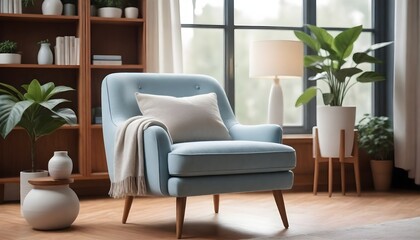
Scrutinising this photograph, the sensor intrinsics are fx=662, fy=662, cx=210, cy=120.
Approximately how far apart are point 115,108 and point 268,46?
4.88ft

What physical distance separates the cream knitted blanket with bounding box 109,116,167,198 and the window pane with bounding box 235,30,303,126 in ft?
7.01

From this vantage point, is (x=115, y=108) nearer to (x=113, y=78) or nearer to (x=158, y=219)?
(x=113, y=78)

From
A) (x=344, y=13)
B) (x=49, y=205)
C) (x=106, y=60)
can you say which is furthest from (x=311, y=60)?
(x=49, y=205)

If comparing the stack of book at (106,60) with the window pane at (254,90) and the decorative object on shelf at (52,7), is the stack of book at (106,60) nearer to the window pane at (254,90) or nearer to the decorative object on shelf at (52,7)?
the decorative object on shelf at (52,7)

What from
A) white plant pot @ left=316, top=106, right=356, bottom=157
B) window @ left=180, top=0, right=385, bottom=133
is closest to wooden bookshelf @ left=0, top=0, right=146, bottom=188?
window @ left=180, top=0, right=385, bottom=133

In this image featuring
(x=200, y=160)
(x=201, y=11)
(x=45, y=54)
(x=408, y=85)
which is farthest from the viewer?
(x=201, y=11)

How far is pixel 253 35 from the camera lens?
5562 mm

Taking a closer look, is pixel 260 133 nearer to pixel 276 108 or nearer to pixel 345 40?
pixel 276 108

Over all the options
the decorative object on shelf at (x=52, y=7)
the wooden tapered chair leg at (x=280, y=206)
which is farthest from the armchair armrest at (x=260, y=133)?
the decorative object on shelf at (x=52, y=7)

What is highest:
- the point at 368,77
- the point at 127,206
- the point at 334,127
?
the point at 368,77

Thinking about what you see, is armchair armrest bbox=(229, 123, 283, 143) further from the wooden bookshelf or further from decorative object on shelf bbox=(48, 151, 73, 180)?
the wooden bookshelf

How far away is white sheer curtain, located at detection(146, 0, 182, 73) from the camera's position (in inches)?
195

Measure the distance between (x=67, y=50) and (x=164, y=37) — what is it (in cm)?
74

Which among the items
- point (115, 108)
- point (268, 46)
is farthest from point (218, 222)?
point (268, 46)
